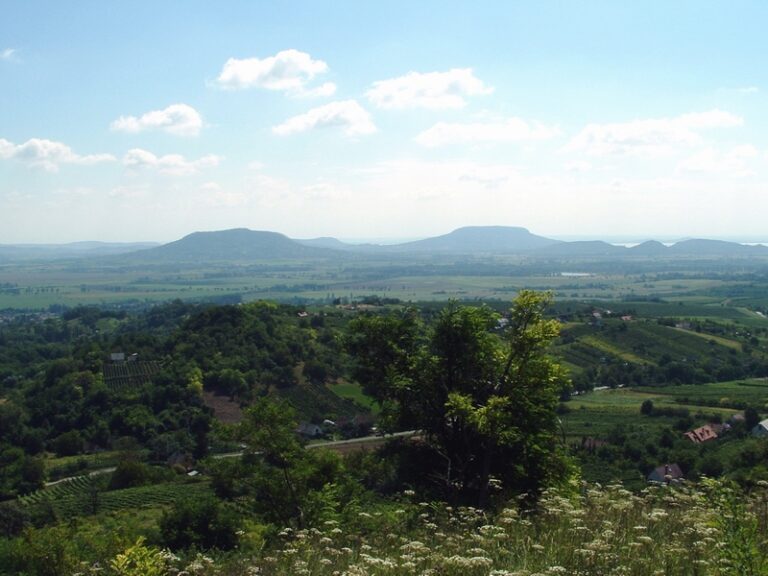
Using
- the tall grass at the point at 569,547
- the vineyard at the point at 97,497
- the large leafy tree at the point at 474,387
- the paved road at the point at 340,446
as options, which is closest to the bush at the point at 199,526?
the vineyard at the point at 97,497

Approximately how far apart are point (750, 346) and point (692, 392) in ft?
82.8

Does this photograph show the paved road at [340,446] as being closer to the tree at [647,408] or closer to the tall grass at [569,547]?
the tree at [647,408]

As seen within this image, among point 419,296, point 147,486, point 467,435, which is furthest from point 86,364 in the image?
point 419,296

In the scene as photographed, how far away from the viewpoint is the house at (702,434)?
41.6m

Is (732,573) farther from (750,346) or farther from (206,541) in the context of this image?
(750,346)

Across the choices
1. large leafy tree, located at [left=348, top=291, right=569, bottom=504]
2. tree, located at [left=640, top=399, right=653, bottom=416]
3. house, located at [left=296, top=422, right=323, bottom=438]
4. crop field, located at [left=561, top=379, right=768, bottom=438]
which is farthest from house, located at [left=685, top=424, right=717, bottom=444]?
large leafy tree, located at [left=348, top=291, right=569, bottom=504]

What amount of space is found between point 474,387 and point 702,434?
36.9 metres

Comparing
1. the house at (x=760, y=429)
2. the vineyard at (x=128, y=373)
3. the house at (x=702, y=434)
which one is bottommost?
the house at (x=702, y=434)

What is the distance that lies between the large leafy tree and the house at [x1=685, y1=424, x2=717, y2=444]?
34653 mm

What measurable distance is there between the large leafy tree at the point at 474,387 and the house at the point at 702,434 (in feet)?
114

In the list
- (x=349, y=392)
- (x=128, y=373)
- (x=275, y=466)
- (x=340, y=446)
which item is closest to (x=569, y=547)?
(x=275, y=466)

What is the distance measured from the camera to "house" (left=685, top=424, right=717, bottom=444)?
136 ft

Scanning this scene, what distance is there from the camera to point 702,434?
4241cm

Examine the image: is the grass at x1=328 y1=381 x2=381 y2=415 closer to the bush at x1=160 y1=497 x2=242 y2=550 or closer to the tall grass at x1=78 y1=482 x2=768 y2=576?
the bush at x1=160 y1=497 x2=242 y2=550
